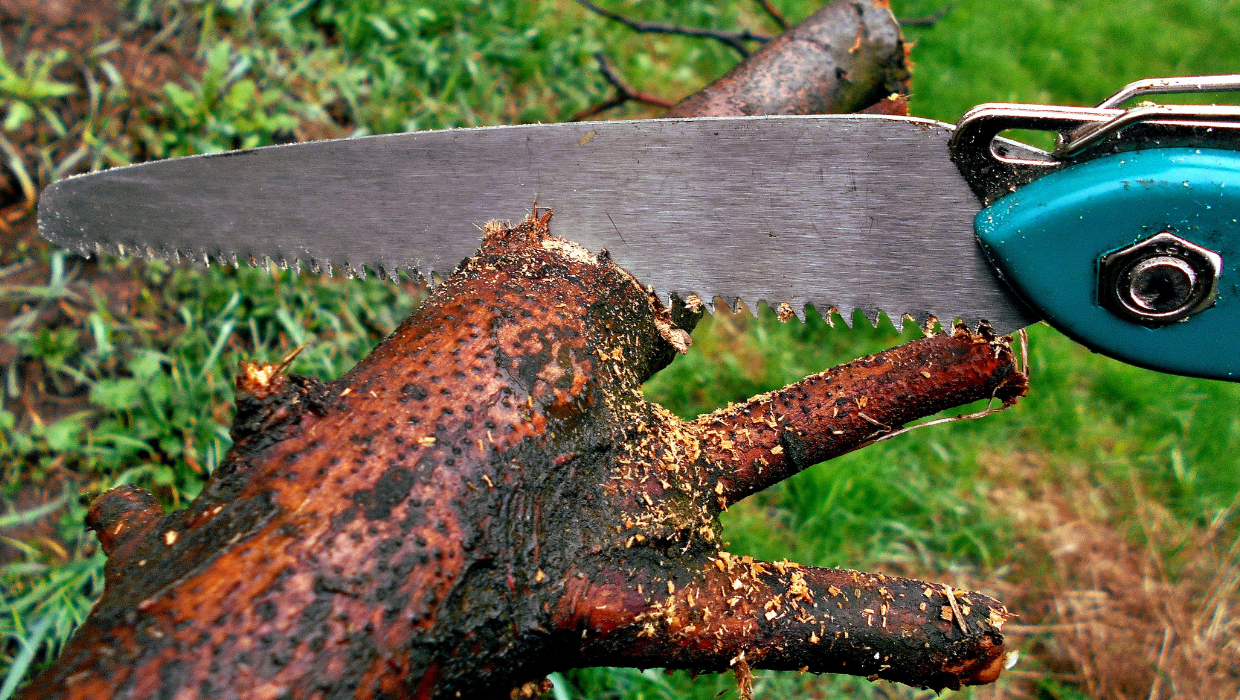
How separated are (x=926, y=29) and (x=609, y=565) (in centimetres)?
456

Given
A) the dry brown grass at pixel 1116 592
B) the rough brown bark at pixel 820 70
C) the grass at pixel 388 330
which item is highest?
the rough brown bark at pixel 820 70

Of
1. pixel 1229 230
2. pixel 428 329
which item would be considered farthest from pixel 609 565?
pixel 1229 230

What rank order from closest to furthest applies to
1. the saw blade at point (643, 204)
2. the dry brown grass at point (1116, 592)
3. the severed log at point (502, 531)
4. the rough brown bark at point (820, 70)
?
1. the severed log at point (502, 531)
2. the saw blade at point (643, 204)
3. the rough brown bark at point (820, 70)
4. the dry brown grass at point (1116, 592)

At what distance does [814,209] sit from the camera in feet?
5.62

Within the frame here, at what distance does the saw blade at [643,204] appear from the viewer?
167cm

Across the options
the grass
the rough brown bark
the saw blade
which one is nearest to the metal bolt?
the saw blade

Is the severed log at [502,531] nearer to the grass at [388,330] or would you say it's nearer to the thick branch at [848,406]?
the thick branch at [848,406]

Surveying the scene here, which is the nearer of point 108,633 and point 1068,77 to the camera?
point 108,633

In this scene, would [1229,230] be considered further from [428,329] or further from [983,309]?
[428,329]

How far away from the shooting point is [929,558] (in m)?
2.92

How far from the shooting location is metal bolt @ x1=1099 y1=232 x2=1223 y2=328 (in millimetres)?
1432

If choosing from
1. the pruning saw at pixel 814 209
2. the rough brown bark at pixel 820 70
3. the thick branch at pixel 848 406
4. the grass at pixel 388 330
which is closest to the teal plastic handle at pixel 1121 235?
the pruning saw at pixel 814 209

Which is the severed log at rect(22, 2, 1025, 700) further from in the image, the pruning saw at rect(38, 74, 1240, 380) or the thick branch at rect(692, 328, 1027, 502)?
the pruning saw at rect(38, 74, 1240, 380)

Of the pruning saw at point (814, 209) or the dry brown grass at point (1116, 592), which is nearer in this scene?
the pruning saw at point (814, 209)
